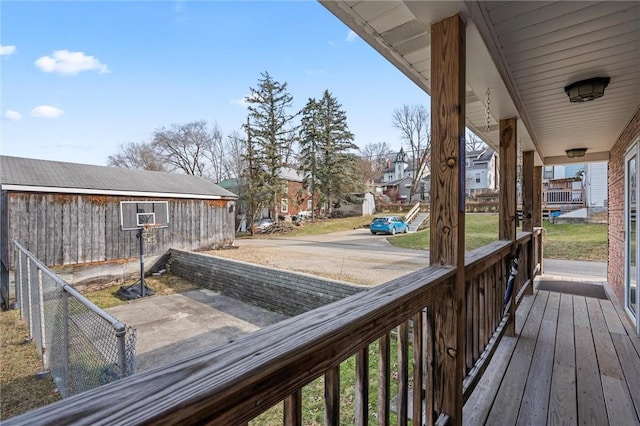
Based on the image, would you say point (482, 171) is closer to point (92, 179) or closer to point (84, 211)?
point (92, 179)

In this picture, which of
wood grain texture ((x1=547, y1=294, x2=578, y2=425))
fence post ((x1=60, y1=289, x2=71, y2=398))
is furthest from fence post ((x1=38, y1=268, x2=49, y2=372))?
wood grain texture ((x1=547, y1=294, x2=578, y2=425))

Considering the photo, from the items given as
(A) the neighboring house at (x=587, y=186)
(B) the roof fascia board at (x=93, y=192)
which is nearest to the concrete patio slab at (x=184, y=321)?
(B) the roof fascia board at (x=93, y=192)

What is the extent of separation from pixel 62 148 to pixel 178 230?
18.5 ft

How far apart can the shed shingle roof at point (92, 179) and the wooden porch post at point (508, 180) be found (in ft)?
31.9

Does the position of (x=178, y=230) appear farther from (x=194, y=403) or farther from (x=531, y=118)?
(x=194, y=403)

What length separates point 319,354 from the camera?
0.79 m

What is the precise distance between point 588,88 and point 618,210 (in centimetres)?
326

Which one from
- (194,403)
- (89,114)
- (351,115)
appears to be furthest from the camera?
(351,115)

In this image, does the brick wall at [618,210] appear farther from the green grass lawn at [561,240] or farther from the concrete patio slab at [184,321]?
the concrete patio slab at [184,321]

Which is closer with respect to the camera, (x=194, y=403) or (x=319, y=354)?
(x=194, y=403)

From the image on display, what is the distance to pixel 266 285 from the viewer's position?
6270 mm

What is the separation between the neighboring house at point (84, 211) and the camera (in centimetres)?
745

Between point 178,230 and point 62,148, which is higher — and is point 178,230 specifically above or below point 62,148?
below

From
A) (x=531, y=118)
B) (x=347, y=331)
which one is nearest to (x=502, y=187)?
(x=531, y=118)
